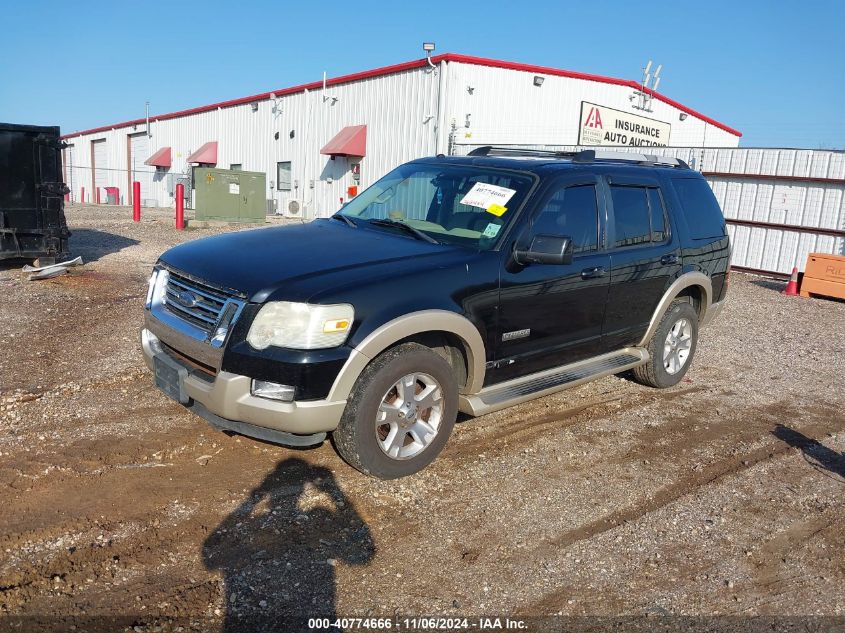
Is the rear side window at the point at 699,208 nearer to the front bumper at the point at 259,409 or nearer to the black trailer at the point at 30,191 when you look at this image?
the front bumper at the point at 259,409

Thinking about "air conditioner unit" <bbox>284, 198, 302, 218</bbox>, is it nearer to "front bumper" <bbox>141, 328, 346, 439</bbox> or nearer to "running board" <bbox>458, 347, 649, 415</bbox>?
"running board" <bbox>458, 347, 649, 415</bbox>

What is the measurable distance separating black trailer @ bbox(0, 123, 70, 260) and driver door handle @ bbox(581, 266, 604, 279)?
8641 mm

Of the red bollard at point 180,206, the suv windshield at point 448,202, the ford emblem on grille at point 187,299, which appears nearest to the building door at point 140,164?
the red bollard at point 180,206

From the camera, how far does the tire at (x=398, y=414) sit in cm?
382

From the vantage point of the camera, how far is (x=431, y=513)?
3.81 m

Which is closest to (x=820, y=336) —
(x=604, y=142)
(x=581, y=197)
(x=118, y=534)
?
(x=581, y=197)

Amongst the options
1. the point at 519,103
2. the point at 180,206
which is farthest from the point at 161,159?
the point at 519,103

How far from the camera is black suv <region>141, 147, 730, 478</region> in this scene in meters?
3.67

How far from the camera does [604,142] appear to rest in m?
21.1

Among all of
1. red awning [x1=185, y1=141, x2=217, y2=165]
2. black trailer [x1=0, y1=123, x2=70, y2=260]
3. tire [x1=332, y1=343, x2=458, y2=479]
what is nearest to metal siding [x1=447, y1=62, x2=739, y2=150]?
black trailer [x1=0, y1=123, x2=70, y2=260]

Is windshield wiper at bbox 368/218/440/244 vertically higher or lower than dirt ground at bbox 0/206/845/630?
higher

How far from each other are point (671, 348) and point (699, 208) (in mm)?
1324

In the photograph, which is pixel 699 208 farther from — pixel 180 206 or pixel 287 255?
pixel 180 206

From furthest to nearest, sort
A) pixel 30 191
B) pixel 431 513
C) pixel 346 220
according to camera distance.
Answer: pixel 30 191, pixel 346 220, pixel 431 513
